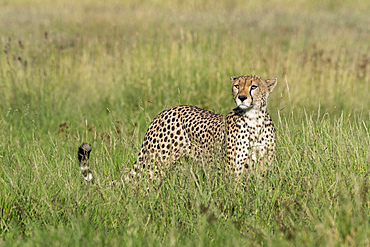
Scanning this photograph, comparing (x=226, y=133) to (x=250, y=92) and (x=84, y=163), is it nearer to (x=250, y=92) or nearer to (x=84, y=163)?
(x=250, y=92)

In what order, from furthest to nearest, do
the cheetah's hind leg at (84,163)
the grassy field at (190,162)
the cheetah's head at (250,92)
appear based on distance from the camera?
the cheetah's hind leg at (84,163) → the cheetah's head at (250,92) → the grassy field at (190,162)

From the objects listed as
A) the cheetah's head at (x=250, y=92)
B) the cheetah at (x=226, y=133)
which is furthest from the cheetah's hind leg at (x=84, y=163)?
the cheetah's head at (x=250, y=92)

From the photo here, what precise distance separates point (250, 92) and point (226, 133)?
35 cm

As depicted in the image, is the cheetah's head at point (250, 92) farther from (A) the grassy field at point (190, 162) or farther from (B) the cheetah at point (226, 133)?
(A) the grassy field at point (190, 162)

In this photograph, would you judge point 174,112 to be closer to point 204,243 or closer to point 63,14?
point 204,243

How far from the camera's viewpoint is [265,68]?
600 centimetres

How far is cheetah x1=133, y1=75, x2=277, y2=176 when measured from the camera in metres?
2.82

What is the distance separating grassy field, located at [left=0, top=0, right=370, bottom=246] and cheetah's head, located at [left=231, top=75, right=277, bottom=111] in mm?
210

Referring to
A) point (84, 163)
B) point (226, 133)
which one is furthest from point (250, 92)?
point (84, 163)

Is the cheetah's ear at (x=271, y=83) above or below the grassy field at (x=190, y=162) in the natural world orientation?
above

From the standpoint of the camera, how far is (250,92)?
9.21 ft

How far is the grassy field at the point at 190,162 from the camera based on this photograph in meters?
2.25

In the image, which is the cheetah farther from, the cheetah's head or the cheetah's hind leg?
Answer: the cheetah's hind leg

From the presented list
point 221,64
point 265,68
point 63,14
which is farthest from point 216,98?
point 63,14
